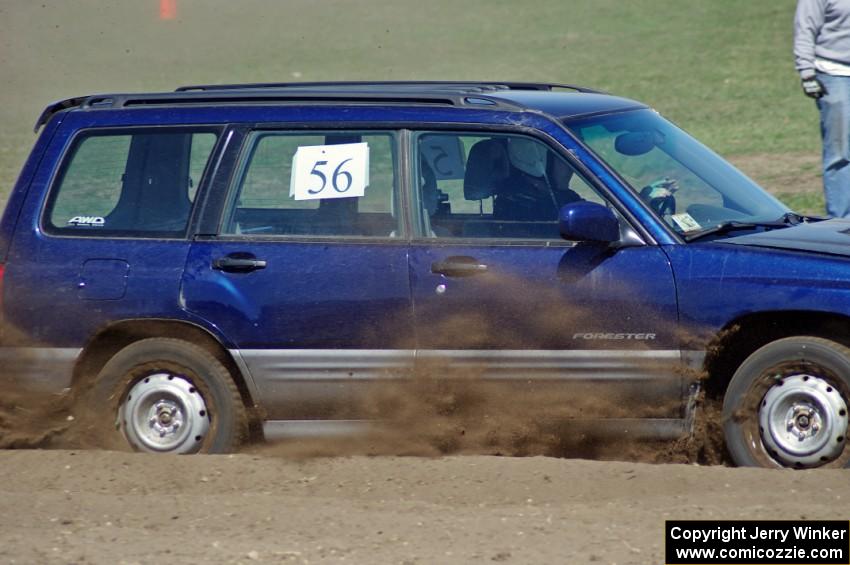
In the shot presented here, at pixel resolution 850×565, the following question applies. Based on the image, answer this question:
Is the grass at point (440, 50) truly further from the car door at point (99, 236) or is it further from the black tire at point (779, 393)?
the car door at point (99, 236)

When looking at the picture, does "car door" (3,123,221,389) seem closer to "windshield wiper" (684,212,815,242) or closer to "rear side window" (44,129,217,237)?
"rear side window" (44,129,217,237)

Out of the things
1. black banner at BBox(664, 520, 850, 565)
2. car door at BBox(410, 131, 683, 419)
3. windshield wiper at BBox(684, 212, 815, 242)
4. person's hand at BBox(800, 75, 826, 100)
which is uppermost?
person's hand at BBox(800, 75, 826, 100)

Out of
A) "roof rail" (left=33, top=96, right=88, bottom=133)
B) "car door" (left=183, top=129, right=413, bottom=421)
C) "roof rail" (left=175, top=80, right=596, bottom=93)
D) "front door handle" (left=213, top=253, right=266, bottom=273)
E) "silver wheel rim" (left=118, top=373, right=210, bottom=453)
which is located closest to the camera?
"car door" (left=183, top=129, right=413, bottom=421)

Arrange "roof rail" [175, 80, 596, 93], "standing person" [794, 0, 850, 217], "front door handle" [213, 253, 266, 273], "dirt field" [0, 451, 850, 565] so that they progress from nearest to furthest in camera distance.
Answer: "dirt field" [0, 451, 850, 565]
"front door handle" [213, 253, 266, 273]
"roof rail" [175, 80, 596, 93]
"standing person" [794, 0, 850, 217]

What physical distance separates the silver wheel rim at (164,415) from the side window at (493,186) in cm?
141

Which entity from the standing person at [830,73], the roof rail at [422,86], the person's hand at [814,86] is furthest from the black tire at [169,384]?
the person's hand at [814,86]

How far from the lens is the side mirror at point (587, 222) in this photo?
5902mm

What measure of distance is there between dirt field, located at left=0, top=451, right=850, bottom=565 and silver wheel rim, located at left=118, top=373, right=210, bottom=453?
199 mm

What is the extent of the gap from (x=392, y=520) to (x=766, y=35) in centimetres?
2415

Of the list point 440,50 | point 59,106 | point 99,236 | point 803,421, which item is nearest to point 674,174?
point 803,421

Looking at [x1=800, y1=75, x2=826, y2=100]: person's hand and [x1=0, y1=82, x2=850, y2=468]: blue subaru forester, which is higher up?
[x1=800, y1=75, x2=826, y2=100]: person's hand

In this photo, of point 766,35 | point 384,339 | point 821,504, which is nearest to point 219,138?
point 384,339

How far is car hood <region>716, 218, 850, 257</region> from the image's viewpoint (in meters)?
5.98

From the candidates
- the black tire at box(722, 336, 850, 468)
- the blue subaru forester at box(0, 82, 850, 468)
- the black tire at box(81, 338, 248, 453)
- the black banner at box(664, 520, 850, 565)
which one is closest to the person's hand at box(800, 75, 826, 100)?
the blue subaru forester at box(0, 82, 850, 468)
